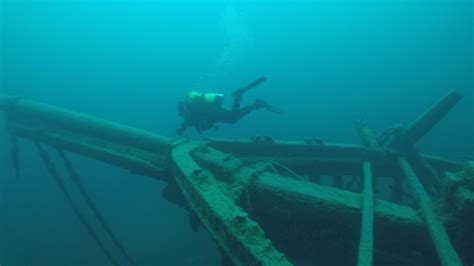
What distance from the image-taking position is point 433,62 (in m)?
66.7

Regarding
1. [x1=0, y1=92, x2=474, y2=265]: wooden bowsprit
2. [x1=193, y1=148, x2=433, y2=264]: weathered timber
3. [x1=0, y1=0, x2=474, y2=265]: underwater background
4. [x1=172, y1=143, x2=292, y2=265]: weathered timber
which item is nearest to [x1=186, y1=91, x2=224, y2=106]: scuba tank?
[x1=0, y1=92, x2=474, y2=265]: wooden bowsprit

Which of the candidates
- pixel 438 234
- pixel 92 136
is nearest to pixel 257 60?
pixel 92 136

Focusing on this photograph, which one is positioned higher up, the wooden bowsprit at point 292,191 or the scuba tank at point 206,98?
the scuba tank at point 206,98

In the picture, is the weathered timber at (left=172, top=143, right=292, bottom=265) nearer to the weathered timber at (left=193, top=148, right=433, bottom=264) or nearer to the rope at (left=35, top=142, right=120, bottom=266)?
the weathered timber at (left=193, top=148, right=433, bottom=264)

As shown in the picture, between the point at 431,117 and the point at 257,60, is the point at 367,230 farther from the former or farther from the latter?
the point at 257,60

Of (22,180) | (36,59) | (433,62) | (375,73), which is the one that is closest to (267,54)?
(375,73)

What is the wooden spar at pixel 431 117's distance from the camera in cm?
473

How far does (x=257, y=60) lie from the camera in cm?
7131

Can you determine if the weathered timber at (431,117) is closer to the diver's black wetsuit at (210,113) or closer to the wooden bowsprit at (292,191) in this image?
the wooden bowsprit at (292,191)

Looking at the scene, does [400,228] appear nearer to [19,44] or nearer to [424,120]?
[424,120]

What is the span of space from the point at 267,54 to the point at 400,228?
71085 mm

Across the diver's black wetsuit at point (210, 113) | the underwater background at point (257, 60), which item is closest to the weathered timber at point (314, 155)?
the diver's black wetsuit at point (210, 113)

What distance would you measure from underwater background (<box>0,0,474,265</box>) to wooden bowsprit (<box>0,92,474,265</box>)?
3616 centimetres

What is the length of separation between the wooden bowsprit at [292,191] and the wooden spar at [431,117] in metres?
0.01
